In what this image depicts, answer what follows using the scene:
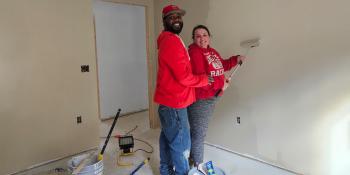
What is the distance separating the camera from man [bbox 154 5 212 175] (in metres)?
1.94

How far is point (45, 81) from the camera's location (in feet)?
9.27

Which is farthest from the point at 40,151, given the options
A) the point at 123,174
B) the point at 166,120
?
the point at 166,120

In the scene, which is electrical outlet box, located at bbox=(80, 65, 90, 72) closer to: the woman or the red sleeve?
the woman

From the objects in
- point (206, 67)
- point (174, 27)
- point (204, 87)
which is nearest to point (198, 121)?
point (204, 87)

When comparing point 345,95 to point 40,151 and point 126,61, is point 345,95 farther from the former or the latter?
point 126,61

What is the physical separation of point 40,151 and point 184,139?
170 centimetres

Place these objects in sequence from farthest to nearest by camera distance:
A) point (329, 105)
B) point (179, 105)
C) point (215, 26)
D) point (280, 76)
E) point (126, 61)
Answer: point (126, 61) < point (215, 26) < point (280, 76) < point (329, 105) < point (179, 105)

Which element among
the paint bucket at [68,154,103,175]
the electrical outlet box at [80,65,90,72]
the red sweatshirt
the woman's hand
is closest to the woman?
the red sweatshirt

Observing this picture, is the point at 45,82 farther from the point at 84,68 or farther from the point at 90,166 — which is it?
the point at 90,166

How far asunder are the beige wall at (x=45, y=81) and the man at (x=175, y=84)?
4.52 ft

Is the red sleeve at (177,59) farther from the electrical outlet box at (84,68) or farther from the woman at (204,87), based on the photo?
the electrical outlet box at (84,68)

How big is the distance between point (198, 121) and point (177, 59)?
78cm

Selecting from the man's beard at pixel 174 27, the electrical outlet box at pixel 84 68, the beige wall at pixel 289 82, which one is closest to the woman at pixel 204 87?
the man's beard at pixel 174 27

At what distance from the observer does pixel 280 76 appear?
8.34ft
